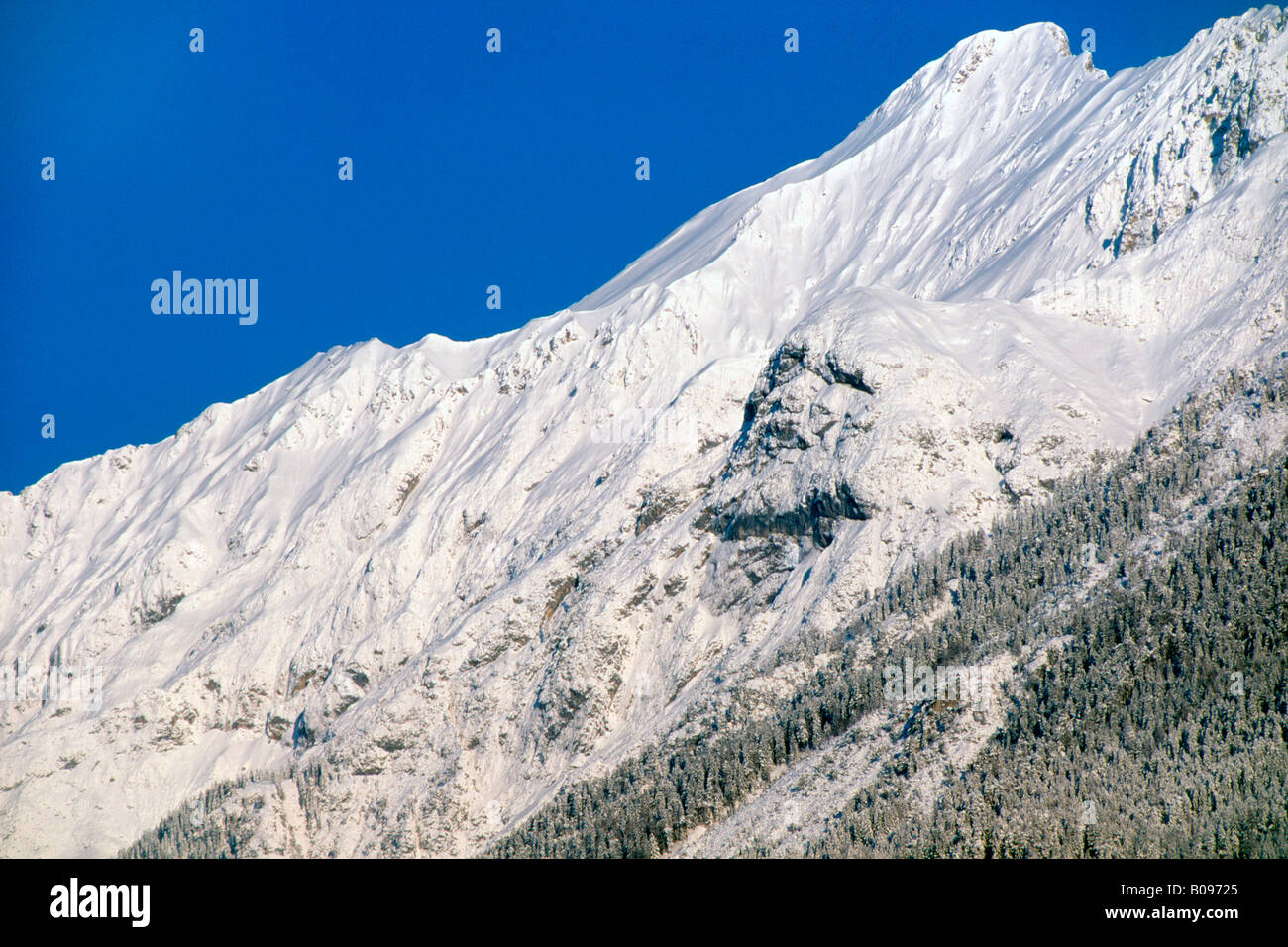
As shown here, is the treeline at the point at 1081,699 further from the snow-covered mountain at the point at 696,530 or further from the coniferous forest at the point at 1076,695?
the snow-covered mountain at the point at 696,530

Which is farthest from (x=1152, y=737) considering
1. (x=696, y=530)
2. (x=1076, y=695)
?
(x=696, y=530)

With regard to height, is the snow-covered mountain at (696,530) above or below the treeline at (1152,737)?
above

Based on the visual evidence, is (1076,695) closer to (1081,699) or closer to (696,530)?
(1081,699)

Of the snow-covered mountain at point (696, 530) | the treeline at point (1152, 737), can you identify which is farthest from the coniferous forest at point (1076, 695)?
the snow-covered mountain at point (696, 530)

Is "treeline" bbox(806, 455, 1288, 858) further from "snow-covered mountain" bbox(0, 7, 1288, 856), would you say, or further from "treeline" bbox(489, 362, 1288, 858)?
"snow-covered mountain" bbox(0, 7, 1288, 856)

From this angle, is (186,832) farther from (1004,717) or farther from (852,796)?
(1004,717)

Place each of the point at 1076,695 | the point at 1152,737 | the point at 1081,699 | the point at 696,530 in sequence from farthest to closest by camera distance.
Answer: the point at 696,530 < the point at 1076,695 < the point at 1081,699 < the point at 1152,737

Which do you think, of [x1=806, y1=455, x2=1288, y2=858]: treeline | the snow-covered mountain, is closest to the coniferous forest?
[x1=806, y1=455, x2=1288, y2=858]: treeline
